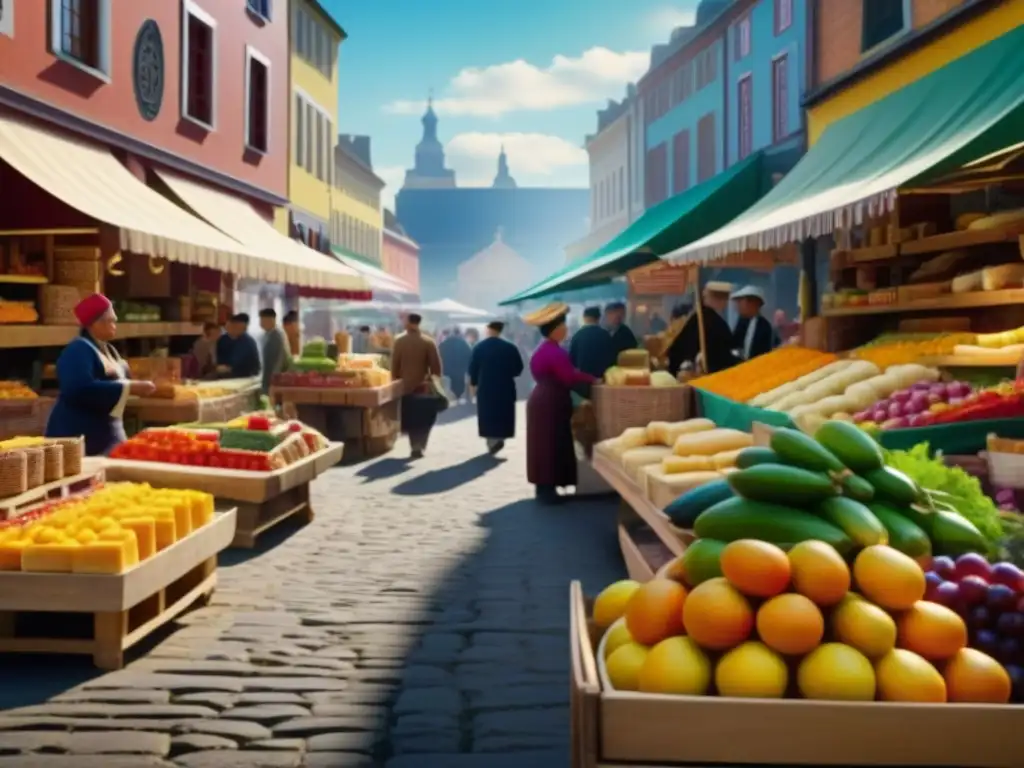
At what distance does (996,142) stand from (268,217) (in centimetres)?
1779

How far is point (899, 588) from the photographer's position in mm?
3088

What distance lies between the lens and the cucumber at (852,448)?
3.91 metres

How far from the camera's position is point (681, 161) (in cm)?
3953

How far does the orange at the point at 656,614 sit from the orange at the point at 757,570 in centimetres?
18

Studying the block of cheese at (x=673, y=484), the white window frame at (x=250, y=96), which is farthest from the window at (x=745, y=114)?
the block of cheese at (x=673, y=484)

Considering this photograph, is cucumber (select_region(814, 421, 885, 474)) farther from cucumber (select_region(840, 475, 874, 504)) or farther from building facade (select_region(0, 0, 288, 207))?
building facade (select_region(0, 0, 288, 207))

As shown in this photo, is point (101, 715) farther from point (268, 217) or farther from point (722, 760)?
point (268, 217)

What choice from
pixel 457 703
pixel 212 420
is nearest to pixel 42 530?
pixel 457 703

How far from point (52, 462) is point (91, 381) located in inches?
51.0

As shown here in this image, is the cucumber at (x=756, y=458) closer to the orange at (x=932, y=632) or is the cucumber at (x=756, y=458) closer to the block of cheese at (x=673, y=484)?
the orange at (x=932, y=632)

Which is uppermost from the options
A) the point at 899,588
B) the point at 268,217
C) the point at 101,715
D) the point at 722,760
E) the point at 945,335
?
the point at 268,217

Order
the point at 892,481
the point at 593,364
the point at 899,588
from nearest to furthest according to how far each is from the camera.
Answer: the point at 899,588 → the point at 892,481 → the point at 593,364

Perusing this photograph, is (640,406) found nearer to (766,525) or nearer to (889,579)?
(766,525)

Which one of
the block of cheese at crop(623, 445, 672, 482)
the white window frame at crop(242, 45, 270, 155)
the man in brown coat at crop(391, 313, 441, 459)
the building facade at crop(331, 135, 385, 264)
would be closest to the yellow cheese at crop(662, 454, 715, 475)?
the block of cheese at crop(623, 445, 672, 482)
